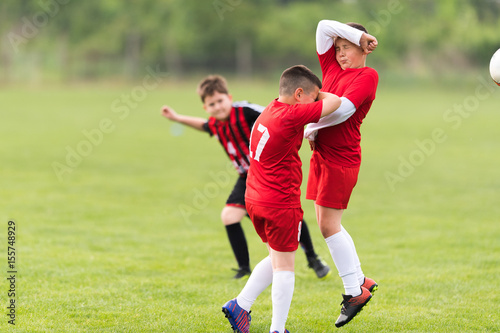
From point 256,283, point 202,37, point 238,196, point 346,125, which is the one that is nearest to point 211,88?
point 238,196

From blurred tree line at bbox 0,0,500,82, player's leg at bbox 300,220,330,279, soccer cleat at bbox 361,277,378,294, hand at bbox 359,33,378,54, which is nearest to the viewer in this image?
hand at bbox 359,33,378,54

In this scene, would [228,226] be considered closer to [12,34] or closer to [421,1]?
[12,34]

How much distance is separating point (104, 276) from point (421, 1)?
57.8 m

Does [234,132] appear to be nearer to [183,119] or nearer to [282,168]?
[183,119]

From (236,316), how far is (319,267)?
74.8 inches

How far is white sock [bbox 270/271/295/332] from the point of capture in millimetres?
4027

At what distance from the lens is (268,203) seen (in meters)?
3.97

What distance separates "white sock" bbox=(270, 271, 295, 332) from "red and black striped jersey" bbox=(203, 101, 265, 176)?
75.8 inches

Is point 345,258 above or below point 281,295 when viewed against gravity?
above

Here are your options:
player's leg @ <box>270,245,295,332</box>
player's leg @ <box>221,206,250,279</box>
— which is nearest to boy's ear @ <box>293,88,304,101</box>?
player's leg @ <box>270,245,295,332</box>

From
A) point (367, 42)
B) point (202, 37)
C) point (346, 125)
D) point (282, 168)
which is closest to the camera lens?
point (282, 168)

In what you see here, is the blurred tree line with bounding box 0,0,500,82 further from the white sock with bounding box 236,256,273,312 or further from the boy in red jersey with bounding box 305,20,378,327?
the white sock with bounding box 236,256,273,312

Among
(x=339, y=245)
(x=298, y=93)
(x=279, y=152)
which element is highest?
(x=298, y=93)

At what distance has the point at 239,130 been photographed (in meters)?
5.77
